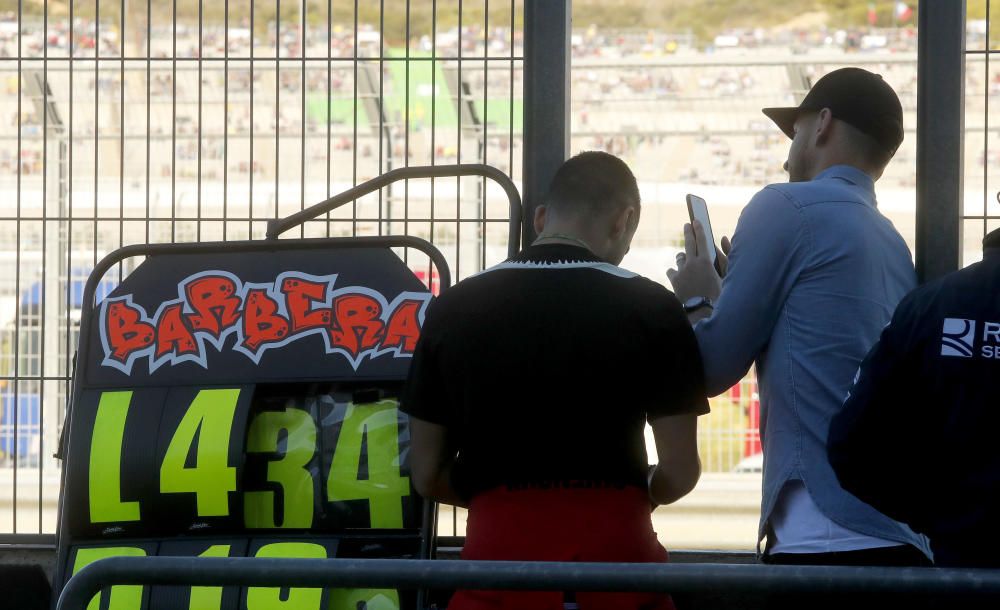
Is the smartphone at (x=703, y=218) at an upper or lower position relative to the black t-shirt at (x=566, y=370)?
upper

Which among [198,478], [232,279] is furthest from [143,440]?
[232,279]

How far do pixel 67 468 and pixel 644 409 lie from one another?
1.50 metres

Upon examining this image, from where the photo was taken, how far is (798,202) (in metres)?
2.19

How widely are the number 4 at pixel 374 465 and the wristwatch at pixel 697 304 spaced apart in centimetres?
80

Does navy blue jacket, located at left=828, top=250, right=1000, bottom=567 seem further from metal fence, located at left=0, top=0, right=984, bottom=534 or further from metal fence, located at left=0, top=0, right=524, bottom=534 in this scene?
metal fence, located at left=0, top=0, right=984, bottom=534

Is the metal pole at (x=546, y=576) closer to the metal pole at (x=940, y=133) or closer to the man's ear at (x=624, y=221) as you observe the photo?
the man's ear at (x=624, y=221)

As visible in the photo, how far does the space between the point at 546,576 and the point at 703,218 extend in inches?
43.1

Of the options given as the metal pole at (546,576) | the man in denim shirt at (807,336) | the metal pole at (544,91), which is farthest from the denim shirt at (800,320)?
the metal pole at (544,91)

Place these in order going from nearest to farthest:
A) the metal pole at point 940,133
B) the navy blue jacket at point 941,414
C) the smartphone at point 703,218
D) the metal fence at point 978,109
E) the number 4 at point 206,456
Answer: the navy blue jacket at point 941,414, the smartphone at point 703,218, the number 4 at point 206,456, the metal pole at point 940,133, the metal fence at point 978,109

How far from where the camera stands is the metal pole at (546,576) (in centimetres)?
154

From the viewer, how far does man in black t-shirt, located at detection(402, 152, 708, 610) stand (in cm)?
200

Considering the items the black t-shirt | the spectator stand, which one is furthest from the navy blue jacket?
the spectator stand

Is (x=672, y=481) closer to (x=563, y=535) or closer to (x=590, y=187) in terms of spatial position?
(x=563, y=535)

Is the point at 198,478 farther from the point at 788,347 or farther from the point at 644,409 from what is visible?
the point at 788,347
